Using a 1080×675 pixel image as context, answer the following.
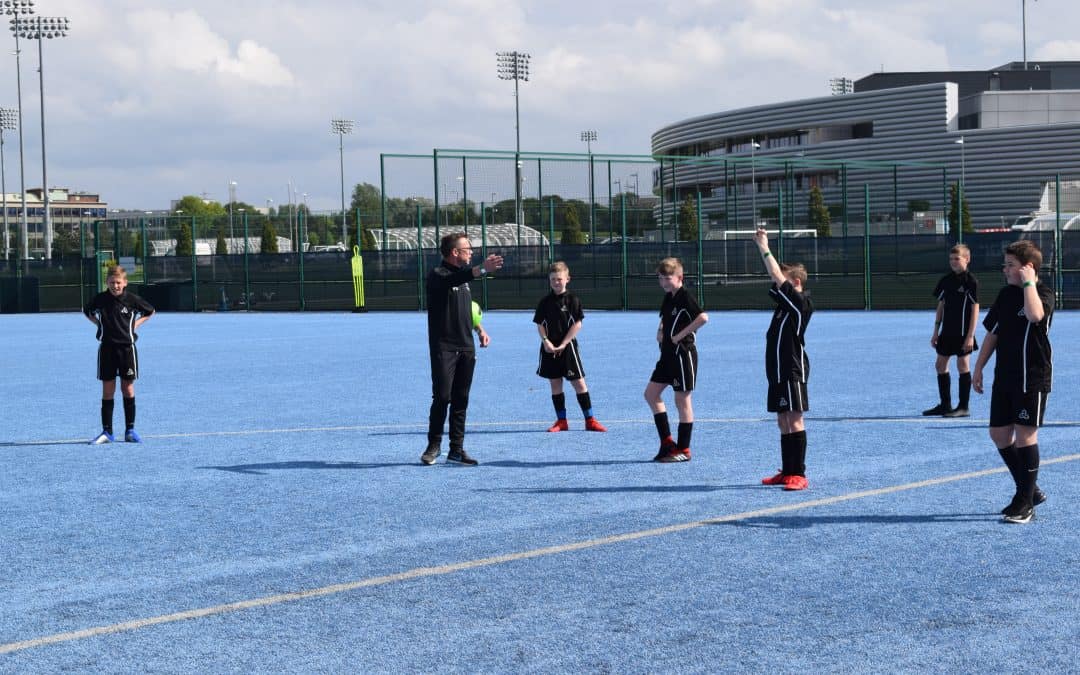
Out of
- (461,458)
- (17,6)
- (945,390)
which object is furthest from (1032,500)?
(17,6)

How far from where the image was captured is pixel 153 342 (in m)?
25.6

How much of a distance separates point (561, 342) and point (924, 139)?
8081 cm

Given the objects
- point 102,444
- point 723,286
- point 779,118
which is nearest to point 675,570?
point 102,444

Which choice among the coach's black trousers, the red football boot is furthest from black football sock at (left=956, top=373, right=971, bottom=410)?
the coach's black trousers

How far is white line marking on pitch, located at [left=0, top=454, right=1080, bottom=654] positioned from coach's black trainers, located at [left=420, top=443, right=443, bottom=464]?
109 inches

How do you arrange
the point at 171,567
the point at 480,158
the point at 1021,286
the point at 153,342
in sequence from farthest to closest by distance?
the point at 480,158 < the point at 153,342 < the point at 1021,286 < the point at 171,567

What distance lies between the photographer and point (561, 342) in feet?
36.6

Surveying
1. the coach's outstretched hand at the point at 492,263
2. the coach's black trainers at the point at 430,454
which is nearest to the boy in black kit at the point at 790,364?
the coach's outstretched hand at the point at 492,263

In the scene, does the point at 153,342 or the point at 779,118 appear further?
the point at 779,118

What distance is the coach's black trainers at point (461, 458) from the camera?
9.38 m

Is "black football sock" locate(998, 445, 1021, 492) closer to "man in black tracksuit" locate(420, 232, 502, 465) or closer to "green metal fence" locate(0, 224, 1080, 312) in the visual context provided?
"man in black tracksuit" locate(420, 232, 502, 465)

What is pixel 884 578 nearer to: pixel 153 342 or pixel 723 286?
pixel 153 342

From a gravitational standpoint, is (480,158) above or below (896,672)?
above

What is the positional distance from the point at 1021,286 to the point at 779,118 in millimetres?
91001
